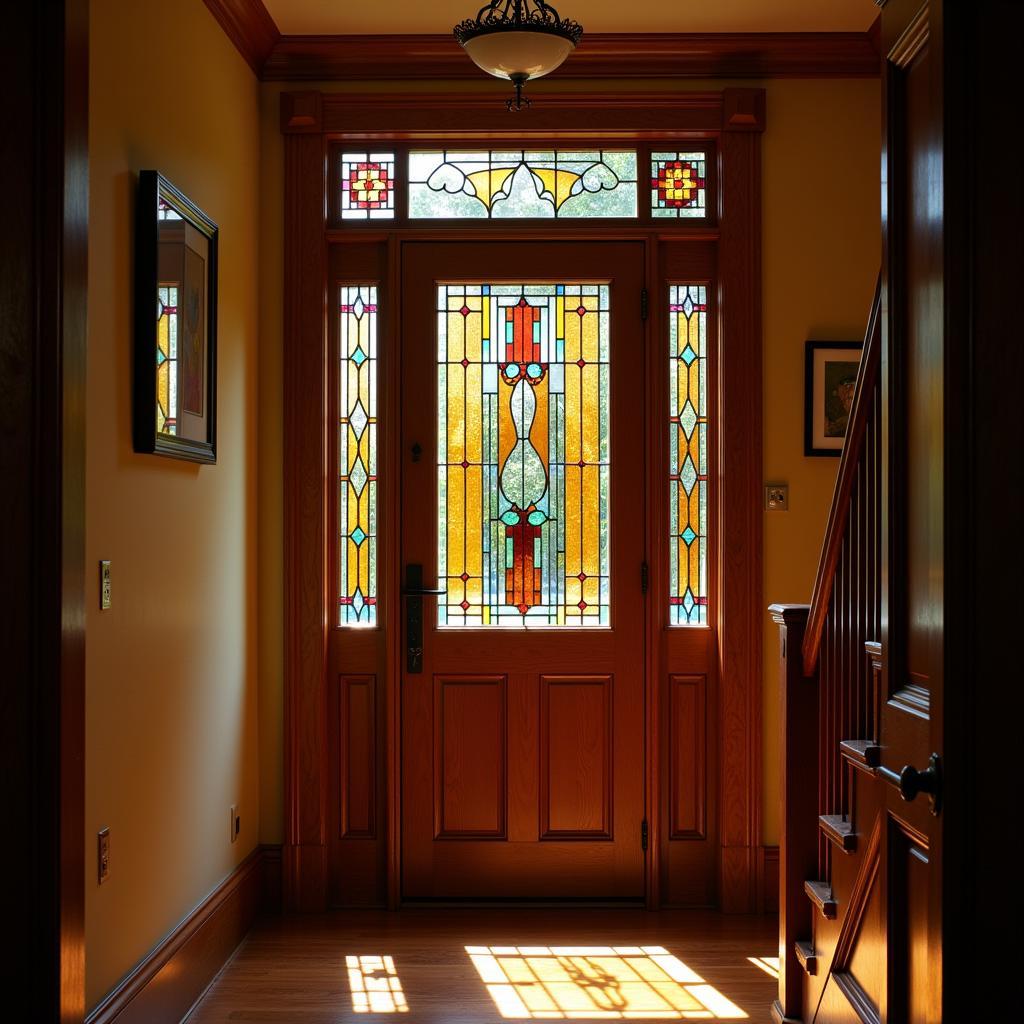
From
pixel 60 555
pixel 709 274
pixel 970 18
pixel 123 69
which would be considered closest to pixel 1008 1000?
pixel 970 18

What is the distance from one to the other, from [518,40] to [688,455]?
5.54 ft

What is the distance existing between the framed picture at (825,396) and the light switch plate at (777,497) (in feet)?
0.51

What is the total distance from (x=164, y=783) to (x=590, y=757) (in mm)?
1670

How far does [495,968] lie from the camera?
363 cm

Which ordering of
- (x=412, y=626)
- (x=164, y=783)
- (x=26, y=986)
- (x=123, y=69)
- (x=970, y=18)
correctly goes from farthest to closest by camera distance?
(x=412, y=626) < (x=164, y=783) < (x=123, y=69) < (x=26, y=986) < (x=970, y=18)

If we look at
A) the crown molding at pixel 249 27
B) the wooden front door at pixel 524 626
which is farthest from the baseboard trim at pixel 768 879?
the crown molding at pixel 249 27

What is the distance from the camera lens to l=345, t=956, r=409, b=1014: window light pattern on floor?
332 centimetres

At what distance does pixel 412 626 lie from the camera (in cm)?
428

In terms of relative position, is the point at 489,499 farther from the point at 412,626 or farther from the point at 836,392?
the point at 836,392

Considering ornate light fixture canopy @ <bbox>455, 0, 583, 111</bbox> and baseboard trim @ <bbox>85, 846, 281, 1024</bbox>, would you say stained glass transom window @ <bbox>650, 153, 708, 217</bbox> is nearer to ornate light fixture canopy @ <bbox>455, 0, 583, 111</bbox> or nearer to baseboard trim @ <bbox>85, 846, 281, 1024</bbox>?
ornate light fixture canopy @ <bbox>455, 0, 583, 111</bbox>

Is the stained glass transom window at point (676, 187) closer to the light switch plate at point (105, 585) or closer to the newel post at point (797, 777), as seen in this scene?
the newel post at point (797, 777)

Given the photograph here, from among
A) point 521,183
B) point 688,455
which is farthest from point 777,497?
point 521,183

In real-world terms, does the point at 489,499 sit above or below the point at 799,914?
above

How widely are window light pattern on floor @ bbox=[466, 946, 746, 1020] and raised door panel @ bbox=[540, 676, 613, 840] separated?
0.52 metres
